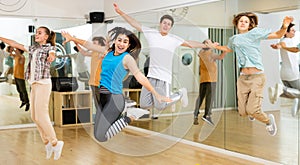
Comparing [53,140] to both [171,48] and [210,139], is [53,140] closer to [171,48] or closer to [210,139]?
[171,48]

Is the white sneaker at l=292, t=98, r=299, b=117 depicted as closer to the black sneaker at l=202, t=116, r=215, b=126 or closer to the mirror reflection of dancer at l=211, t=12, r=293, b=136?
the mirror reflection of dancer at l=211, t=12, r=293, b=136

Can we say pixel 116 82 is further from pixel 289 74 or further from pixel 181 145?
pixel 181 145

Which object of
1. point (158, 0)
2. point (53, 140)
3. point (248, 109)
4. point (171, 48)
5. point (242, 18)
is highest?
point (158, 0)

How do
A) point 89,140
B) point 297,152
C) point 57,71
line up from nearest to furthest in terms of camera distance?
point 297,152 < point 89,140 < point 57,71

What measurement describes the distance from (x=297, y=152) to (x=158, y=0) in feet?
11.1

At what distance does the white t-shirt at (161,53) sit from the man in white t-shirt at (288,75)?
1.65 m

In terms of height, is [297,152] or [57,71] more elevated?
[57,71]

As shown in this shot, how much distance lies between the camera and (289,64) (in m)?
4.88

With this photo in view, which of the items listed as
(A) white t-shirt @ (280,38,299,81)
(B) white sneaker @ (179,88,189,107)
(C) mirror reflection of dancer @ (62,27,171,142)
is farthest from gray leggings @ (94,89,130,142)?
(A) white t-shirt @ (280,38,299,81)

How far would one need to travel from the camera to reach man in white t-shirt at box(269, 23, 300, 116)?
15.1 feet

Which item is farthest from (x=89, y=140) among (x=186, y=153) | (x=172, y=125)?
(x=172, y=125)

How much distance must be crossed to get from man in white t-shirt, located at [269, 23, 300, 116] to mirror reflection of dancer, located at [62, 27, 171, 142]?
1889 mm

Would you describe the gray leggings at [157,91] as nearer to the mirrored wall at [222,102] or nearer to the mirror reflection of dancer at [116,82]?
the mirror reflection of dancer at [116,82]

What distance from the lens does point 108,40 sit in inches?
→ 137
